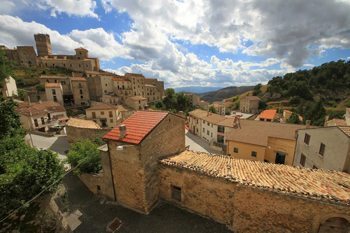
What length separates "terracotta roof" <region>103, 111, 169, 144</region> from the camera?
9.40 metres

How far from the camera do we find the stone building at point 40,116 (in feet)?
103

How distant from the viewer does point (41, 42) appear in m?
78.8

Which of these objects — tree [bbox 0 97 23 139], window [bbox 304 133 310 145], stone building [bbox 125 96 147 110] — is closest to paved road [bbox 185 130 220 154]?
window [bbox 304 133 310 145]

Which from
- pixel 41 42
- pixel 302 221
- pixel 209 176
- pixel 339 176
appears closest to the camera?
pixel 302 221

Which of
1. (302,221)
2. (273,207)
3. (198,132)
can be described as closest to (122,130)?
(273,207)

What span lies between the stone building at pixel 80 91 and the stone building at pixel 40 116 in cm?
1700

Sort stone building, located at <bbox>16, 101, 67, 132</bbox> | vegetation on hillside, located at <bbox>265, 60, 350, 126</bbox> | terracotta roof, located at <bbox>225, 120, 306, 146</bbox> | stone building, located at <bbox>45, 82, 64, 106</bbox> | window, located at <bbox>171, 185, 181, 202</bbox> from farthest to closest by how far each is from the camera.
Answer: vegetation on hillside, located at <bbox>265, 60, 350, 126</bbox>
stone building, located at <bbox>45, 82, 64, 106</bbox>
stone building, located at <bbox>16, 101, 67, 132</bbox>
terracotta roof, located at <bbox>225, 120, 306, 146</bbox>
window, located at <bbox>171, 185, 181, 202</bbox>

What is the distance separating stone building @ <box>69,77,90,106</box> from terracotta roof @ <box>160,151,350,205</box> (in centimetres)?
5657

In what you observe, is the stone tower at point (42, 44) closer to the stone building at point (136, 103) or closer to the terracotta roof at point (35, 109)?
the stone building at point (136, 103)

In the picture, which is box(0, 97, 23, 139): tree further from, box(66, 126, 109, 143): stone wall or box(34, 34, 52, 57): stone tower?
box(34, 34, 52, 57): stone tower

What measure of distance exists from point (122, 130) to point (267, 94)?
9692cm

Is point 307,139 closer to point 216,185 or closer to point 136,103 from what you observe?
point 216,185

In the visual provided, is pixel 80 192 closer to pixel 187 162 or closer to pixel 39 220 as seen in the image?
pixel 39 220

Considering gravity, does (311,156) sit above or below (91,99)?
below
